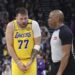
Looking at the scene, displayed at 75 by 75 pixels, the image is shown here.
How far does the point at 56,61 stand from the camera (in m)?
6.93

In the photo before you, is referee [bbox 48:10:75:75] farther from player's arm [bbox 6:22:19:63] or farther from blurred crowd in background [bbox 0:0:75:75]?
blurred crowd in background [bbox 0:0:75:75]

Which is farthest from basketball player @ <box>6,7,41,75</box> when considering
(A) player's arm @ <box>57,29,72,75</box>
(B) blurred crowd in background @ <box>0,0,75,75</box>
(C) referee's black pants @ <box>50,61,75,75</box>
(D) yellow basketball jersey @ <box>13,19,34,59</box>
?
(B) blurred crowd in background @ <box>0,0,75,75</box>

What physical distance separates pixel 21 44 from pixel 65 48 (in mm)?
1143

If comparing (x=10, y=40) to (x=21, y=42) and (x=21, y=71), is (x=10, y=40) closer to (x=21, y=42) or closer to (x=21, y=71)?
(x=21, y=42)

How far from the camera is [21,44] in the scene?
7.62 m

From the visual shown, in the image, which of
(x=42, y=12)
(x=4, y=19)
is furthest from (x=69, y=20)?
(x=4, y=19)

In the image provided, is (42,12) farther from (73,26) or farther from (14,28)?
(14,28)

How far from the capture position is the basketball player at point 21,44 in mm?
7594

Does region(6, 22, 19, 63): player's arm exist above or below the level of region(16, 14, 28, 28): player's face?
below

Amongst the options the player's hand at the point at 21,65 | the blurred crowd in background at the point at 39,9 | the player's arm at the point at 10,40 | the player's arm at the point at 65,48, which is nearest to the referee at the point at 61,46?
the player's arm at the point at 65,48

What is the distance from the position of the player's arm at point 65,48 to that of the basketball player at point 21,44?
0.98 meters

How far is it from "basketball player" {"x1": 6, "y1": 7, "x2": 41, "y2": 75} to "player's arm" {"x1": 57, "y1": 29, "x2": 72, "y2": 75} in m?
0.98

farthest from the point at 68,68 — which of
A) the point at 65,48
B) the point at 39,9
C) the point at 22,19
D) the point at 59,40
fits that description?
the point at 39,9

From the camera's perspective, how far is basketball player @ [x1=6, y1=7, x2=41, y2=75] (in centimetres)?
759
